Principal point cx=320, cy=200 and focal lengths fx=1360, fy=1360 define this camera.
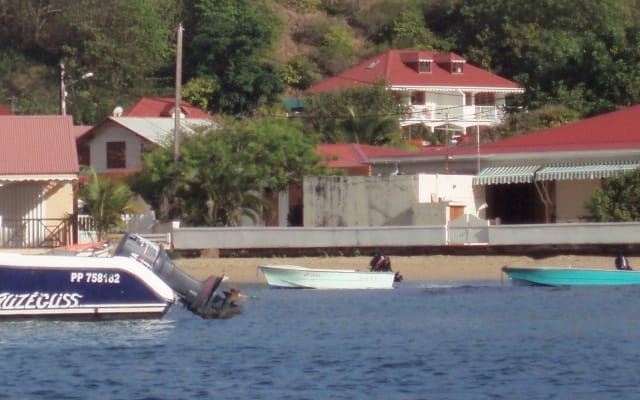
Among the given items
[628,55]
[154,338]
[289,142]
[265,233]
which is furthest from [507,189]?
[154,338]

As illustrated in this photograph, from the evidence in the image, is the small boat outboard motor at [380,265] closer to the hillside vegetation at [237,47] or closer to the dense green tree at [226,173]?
the dense green tree at [226,173]

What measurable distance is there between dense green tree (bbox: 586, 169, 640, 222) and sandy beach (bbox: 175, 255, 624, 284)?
2.65 metres

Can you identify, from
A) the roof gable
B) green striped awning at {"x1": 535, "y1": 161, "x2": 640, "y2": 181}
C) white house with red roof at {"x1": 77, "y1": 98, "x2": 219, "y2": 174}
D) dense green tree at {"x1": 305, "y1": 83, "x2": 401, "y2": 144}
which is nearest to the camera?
green striped awning at {"x1": 535, "y1": 161, "x2": 640, "y2": 181}

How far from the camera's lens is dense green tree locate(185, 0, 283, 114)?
7456cm

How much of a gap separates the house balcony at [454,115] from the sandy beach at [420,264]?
31.8m

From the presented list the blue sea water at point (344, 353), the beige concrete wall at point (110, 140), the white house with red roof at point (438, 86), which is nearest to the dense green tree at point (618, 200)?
the blue sea water at point (344, 353)

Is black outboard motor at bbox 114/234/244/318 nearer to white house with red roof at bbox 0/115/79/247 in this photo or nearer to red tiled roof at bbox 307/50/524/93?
white house with red roof at bbox 0/115/79/247

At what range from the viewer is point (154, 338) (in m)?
24.0

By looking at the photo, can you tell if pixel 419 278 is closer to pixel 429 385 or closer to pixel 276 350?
pixel 276 350

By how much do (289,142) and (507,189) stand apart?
7.61m

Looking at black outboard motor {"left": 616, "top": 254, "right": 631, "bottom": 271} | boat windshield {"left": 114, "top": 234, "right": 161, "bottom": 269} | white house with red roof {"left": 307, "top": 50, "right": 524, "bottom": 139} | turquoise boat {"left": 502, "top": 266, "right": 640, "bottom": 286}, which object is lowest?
turquoise boat {"left": 502, "top": 266, "right": 640, "bottom": 286}

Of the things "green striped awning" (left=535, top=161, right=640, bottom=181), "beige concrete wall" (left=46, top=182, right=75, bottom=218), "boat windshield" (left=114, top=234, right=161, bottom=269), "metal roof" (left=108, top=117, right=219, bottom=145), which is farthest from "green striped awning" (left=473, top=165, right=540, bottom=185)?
"boat windshield" (left=114, top=234, right=161, bottom=269)

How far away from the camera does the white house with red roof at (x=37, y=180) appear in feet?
132

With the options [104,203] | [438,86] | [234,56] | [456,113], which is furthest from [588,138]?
[234,56]
